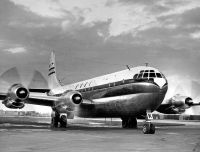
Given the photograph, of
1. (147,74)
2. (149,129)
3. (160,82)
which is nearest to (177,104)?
(147,74)

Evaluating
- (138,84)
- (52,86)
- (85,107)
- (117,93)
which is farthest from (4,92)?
(52,86)

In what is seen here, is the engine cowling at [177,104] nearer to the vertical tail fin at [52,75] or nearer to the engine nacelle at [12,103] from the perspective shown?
the engine nacelle at [12,103]

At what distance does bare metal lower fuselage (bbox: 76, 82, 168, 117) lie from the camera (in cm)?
2019

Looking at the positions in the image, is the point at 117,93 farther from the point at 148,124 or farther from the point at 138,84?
the point at 148,124

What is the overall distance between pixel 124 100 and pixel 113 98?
139 centimetres

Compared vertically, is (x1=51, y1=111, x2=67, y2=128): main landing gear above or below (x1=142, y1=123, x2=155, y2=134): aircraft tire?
above

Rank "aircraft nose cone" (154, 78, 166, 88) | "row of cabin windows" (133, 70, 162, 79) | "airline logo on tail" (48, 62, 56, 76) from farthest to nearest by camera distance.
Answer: "airline logo on tail" (48, 62, 56, 76)
"row of cabin windows" (133, 70, 162, 79)
"aircraft nose cone" (154, 78, 166, 88)

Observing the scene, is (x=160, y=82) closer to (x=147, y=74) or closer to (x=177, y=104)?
(x=147, y=74)

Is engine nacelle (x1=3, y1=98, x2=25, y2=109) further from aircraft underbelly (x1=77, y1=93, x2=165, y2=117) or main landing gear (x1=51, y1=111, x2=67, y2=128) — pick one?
aircraft underbelly (x1=77, y1=93, x2=165, y2=117)

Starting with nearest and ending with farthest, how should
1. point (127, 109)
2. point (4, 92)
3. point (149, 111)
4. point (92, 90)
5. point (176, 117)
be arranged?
point (149, 111) → point (127, 109) → point (4, 92) → point (92, 90) → point (176, 117)

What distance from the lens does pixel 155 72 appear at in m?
20.9

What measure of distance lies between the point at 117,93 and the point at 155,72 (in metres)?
3.41

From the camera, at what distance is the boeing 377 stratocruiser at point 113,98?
2030 centimetres

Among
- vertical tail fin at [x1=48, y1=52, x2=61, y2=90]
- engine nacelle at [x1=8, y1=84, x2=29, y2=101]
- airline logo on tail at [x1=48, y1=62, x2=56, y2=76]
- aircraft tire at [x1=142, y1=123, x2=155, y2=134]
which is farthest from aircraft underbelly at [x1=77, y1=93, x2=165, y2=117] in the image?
airline logo on tail at [x1=48, y1=62, x2=56, y2=76]
